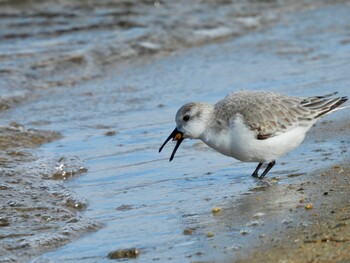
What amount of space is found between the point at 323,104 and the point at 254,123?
0.72 meters

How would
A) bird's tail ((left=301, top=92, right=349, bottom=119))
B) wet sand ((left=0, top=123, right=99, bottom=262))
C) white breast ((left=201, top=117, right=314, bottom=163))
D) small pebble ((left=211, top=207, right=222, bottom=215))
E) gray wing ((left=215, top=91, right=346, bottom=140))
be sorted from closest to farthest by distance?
wet sand ((left=0, top=123, right=99, bottom=262)), small pebble ((left=211, top=207, right=222, bottom=215)), white breast ((left=201, top=117, right=314, bottom=163)), gray wing ((left=215, top=91, right=346, bottom=140)), bird's tail ((left=301, top=92, right=349, bottom=119))

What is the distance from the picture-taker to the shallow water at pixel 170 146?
541 centimetres

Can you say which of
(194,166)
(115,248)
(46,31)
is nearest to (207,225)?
(115,248)

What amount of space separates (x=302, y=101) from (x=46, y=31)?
7.79m

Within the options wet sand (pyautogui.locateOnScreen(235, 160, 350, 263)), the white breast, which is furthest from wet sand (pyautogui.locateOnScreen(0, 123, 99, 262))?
wet sand (pyautogui.locateOnScreen(235, 160, 350, 263))

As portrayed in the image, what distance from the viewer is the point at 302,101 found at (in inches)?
272

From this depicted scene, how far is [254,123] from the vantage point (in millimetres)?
6527

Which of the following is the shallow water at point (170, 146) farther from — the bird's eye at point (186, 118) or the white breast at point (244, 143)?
the bird's eye at point (186, 118)

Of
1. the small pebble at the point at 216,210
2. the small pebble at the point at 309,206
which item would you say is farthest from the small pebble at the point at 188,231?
the small pebble at the point at 309,206

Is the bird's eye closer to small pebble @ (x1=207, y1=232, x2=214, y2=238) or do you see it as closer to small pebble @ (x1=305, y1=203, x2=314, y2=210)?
small pebble @ (x1=305, y1=203, x2=314, y2=210)

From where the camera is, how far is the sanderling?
651 cm

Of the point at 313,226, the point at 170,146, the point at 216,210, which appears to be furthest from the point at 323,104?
the point at 313,226

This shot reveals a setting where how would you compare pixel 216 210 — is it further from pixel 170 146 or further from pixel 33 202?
pixel 170 146

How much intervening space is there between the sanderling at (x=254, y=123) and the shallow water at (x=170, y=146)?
11.2 inches
